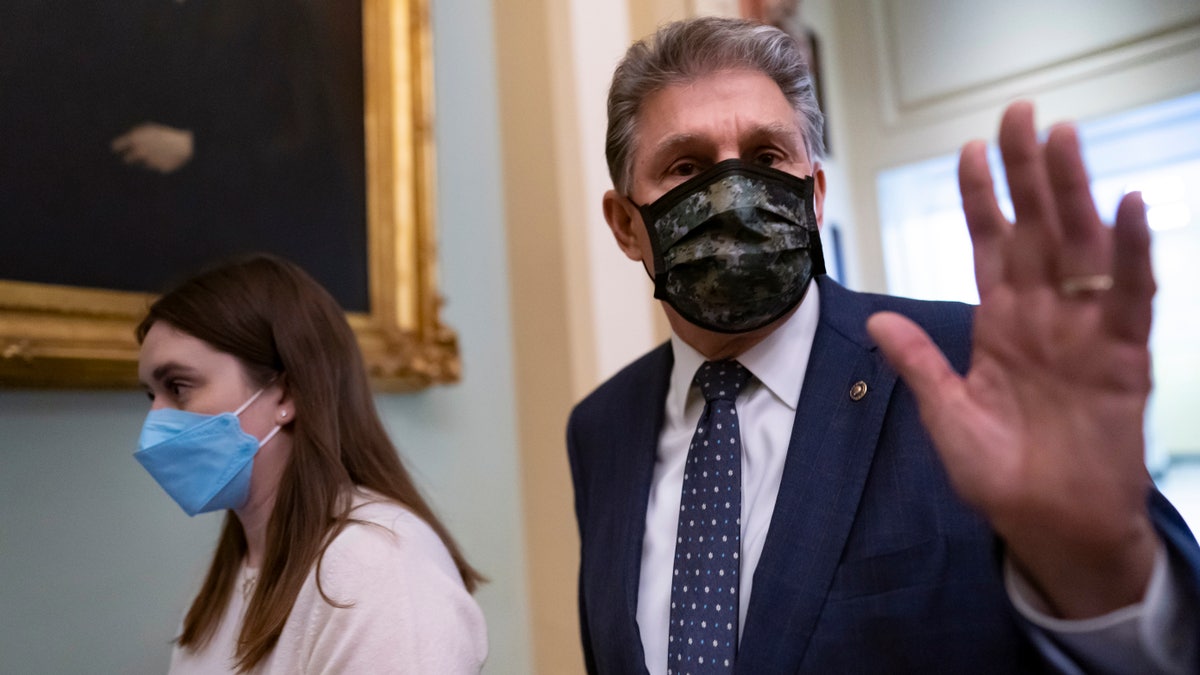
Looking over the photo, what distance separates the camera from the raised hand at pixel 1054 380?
746 mm

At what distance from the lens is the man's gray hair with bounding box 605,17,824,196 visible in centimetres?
150

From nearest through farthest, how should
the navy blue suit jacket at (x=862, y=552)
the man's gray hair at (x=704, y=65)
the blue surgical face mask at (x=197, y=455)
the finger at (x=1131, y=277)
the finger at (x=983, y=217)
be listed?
the finger at (x=1131, y=277), the finger at (x=983, y=217), the navy blue suit jacket at (x=862, y=552), the man's gray hair at (x=704, y=65), the blue surgical face mask at (x=197, y=455)

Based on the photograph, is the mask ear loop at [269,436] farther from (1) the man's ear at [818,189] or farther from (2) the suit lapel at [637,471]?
(1) the man's ear at [818,189]

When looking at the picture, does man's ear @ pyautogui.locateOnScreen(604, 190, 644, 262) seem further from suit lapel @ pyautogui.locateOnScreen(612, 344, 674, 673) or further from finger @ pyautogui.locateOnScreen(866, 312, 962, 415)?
finger @ pyautogui.locateOnScreen(866, 312, 962, 415)

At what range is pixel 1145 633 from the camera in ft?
2.56

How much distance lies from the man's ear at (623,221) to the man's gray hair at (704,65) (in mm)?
30

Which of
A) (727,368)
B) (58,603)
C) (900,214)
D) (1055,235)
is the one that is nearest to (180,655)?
(58,603)

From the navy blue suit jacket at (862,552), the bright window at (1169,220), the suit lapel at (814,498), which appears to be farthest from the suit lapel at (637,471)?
the bright window at (1169,220)

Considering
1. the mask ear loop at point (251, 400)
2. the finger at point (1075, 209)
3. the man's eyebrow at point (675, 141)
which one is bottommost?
the mask ear loop at point (251, 400)

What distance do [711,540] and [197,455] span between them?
1.01m

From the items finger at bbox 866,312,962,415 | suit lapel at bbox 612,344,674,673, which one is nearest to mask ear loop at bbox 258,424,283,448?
suit lapel at bbox 612,344,674,673

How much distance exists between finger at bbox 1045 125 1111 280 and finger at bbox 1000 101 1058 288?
0.6 inches

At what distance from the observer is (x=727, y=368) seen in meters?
1.48

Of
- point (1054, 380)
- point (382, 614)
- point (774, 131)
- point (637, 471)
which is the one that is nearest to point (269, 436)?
point (382, 614)
